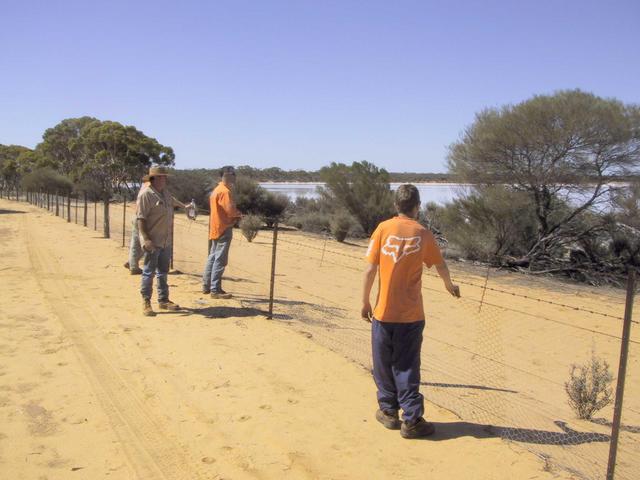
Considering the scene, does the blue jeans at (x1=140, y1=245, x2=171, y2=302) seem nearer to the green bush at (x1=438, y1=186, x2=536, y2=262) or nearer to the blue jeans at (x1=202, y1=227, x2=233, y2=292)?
the blue jeans at (x1=202, y1=227, x2=233, y2=292)

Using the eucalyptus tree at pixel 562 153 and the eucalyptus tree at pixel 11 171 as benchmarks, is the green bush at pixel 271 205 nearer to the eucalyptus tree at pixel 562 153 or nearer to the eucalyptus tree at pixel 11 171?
the eucalyptus tree at pixel 562 153

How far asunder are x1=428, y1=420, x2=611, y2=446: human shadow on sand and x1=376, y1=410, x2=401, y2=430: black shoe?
0.87 ft

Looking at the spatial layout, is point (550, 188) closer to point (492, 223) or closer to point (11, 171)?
point (492, 223)

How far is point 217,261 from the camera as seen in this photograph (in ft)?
27.0

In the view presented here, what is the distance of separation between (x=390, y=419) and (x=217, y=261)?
462 cm

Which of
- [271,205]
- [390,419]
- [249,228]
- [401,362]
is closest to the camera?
[401,362]

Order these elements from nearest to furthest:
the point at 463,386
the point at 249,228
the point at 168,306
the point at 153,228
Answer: the point at 463,386 → the point at 153,228 → the point at 168,306 → the point at 249,228

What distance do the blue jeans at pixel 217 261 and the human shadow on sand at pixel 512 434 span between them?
14.9 ft

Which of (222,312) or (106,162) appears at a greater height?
(106,162)

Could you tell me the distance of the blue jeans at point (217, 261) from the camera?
8117 mm

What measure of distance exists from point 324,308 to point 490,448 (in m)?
5.30

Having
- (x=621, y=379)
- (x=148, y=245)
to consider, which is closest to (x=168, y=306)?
(x=148, y=245)

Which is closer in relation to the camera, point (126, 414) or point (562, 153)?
point (126, 414)

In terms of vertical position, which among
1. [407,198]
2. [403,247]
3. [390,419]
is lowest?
[390,419]
